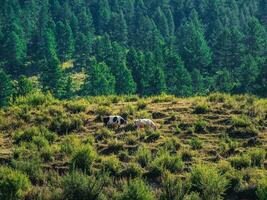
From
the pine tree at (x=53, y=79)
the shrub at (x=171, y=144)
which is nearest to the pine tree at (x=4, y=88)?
the pine tree at (x=53, y=79)

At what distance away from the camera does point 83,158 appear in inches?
699

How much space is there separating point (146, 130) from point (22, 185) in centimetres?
692

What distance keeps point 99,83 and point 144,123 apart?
218ft

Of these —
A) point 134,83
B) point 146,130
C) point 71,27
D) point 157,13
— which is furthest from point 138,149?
point 157,13

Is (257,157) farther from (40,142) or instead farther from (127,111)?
(40,142)

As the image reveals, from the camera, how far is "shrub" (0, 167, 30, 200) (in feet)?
49.8

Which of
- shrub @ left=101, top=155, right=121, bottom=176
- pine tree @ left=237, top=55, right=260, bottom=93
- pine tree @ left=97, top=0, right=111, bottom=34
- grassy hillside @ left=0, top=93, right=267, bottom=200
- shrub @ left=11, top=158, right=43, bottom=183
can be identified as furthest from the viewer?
pine tree @ left=97, top=0, right=111, bottom=34

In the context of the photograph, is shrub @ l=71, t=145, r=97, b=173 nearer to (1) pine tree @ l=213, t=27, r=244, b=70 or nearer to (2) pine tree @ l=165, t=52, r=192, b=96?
(2) pine tree @ l=165, t=52, r=192, b=96

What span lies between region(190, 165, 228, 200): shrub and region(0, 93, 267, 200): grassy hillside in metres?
0.03

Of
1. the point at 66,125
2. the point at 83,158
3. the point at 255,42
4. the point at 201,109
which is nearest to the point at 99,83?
the point at 255,42

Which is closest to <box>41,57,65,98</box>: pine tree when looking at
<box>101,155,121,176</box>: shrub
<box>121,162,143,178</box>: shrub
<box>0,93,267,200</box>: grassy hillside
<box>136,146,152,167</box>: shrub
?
<box>0,93,267,200</box>: grassy hillside

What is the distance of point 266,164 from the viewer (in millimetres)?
18062

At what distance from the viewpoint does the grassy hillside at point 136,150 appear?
1546 centimetres

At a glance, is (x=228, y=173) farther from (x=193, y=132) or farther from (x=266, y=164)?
(x=193, y=132)
